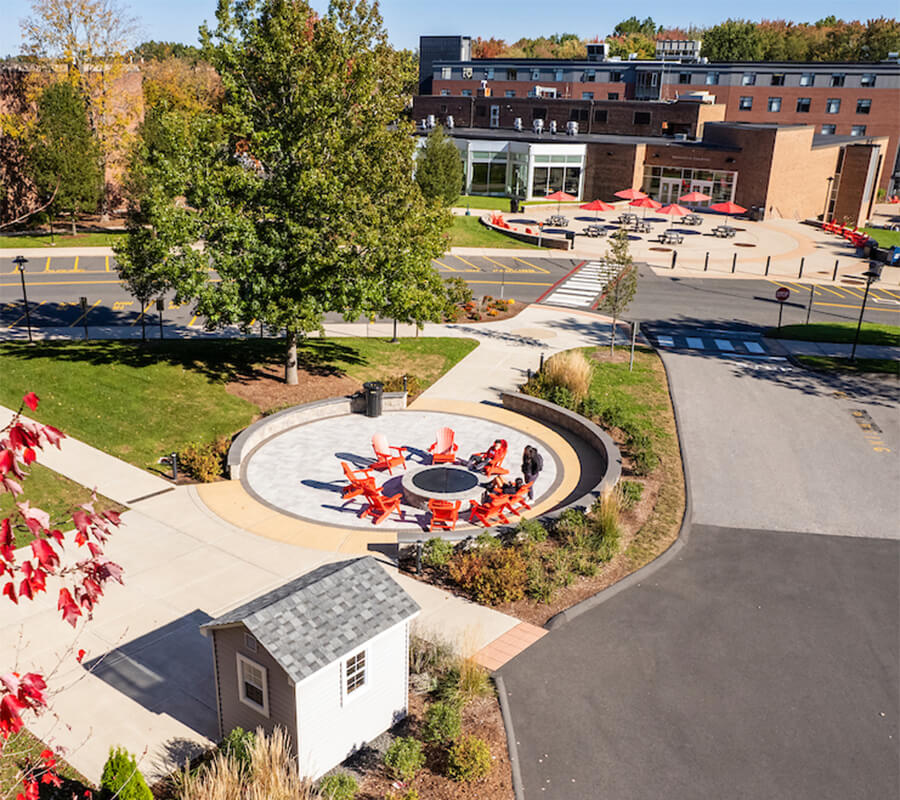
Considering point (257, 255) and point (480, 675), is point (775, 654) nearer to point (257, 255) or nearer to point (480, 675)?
point (480, 675)

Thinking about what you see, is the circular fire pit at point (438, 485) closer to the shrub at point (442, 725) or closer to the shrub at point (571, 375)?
the shrub at point (571, 375)

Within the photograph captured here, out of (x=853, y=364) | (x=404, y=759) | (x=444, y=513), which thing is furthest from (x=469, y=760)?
(x=853, y=364)

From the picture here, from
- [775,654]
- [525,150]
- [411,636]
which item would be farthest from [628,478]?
[525,150]

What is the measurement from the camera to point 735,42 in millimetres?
131125

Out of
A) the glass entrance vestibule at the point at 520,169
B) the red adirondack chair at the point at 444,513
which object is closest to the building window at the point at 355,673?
the red adirondack chair at the point at 444,513

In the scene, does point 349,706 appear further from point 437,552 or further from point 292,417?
point 292,417

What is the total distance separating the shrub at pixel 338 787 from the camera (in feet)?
32.1

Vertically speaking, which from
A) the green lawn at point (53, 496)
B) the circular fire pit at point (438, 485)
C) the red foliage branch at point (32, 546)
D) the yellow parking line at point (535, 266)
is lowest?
the green lawn at point (53, 496)

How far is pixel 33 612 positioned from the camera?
44.4 ft

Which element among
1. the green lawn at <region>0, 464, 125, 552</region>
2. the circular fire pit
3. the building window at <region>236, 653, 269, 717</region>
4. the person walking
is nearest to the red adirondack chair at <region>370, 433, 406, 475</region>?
the circular fire pit

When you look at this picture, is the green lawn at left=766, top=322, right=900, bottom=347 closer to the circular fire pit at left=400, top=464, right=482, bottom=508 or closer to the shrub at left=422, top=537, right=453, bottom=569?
the circular fire pit at left=400, top=464, right=482, bottom=508

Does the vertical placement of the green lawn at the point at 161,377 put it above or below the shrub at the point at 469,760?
above

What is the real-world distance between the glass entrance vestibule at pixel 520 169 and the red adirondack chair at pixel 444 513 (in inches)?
2088

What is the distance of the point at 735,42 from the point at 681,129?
70.6m
